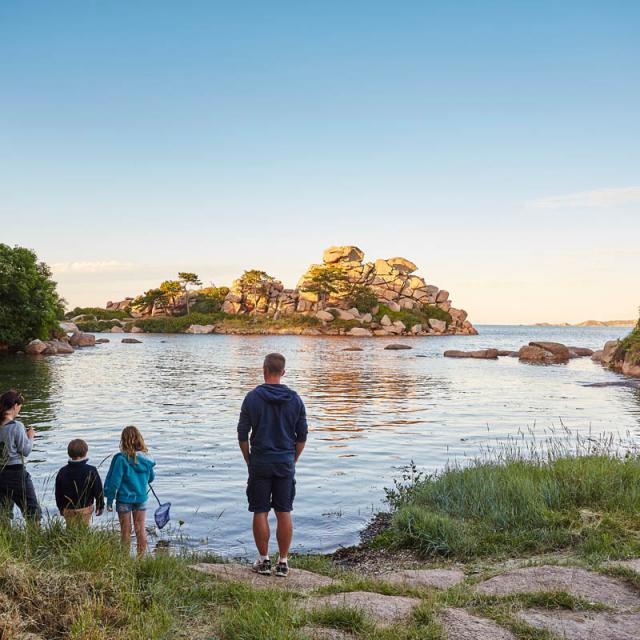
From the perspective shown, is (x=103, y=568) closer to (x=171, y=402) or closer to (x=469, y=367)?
(x=171, y=402)

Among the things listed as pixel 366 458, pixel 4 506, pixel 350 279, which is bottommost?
pixel 366 458

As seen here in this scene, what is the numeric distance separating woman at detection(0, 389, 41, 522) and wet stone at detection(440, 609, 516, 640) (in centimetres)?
507

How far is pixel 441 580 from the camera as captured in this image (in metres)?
6.78

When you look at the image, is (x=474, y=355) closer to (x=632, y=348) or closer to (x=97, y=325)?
(x=632, y=348)

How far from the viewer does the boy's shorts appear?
23.2 feet

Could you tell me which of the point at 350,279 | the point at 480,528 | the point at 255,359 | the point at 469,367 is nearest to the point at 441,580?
the point at 480,528

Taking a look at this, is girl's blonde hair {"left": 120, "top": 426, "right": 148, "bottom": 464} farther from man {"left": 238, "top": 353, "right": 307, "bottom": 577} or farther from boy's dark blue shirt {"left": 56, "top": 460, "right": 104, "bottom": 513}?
man {"left": 238, "top": 353, "right": 307, "bottom": 577}

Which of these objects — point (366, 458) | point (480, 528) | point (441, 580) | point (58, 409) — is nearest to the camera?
point (441, 580)

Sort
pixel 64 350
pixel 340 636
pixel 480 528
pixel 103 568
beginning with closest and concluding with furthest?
pixel 340 636, pixel 103 568, pixel 480 528, pixel 64 350

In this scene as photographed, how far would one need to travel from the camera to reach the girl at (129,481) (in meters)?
7.57

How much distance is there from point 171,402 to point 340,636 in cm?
2208

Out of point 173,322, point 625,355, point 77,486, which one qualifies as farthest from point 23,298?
point 173,322

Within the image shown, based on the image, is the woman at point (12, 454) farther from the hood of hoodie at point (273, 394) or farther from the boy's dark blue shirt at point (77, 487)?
the hood of hoodie at point (273, 394)

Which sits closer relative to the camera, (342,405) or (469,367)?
(342,405)
